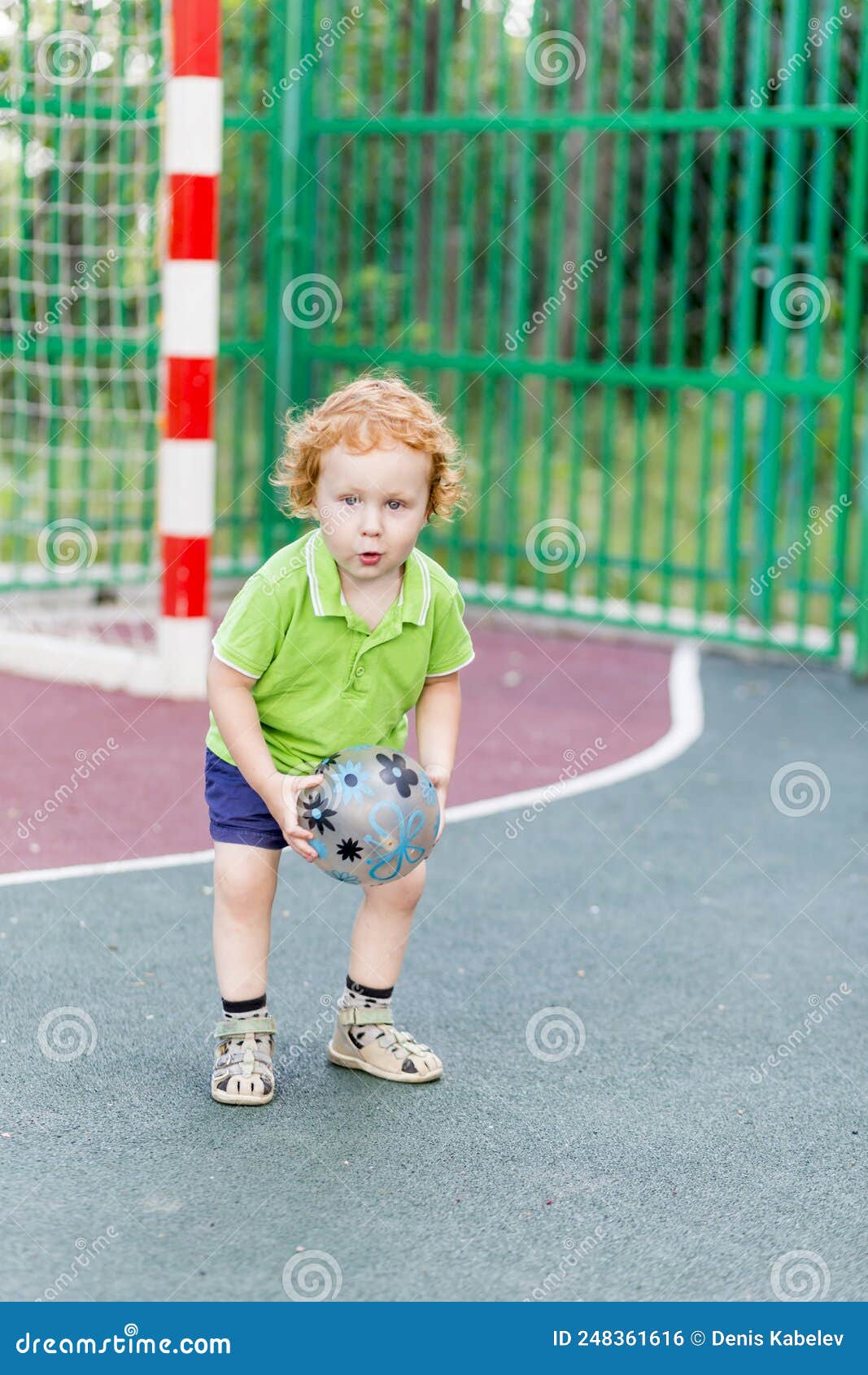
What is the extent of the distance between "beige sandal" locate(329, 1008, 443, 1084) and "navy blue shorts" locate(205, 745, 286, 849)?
436 mm

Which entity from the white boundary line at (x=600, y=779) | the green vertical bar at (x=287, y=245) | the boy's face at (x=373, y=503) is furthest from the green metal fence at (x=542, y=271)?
the boy's face at (x=373, y=503)

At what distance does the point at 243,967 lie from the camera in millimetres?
3396

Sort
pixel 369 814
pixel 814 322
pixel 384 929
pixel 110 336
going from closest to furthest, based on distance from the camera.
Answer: pixel 369 814
pixel 384 929
pixel 814 322
pixel 110 336

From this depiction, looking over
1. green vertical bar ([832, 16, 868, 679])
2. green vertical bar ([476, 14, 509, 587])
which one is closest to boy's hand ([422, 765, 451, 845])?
green vertical bar ([832, 16, 868, 679])

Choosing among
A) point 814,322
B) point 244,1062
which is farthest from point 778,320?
point 244,1062

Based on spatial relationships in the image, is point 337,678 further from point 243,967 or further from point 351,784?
point 243,967

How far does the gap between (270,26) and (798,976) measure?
659 cm

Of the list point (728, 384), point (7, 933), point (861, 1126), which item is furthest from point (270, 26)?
point (861, 1126)

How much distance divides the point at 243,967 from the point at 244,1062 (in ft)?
0.59

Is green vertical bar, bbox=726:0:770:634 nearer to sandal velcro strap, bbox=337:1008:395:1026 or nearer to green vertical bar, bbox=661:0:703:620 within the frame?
green vertical bar, bbox=661:0:703:620

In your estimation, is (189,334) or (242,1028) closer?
(242,1028)

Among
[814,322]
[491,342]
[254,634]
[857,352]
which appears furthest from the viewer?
[491,342]

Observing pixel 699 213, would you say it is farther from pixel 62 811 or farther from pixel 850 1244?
pixel 850 1244

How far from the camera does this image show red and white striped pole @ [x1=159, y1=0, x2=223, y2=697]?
6.52 m
